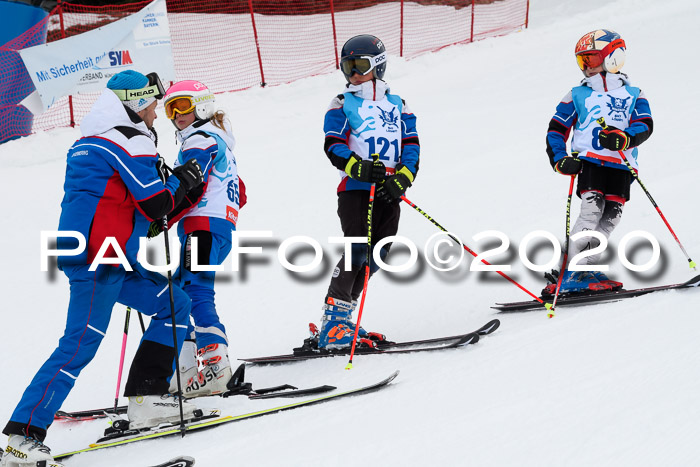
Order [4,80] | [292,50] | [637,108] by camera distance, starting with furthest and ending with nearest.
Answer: [292,50], [4,80], [637,108]

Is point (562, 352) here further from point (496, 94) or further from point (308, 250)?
point (496, 94)

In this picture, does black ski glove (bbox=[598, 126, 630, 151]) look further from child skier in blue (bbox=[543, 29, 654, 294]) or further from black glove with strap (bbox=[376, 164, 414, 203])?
black glove with strap (bbox=[376, 164, 414, 203])

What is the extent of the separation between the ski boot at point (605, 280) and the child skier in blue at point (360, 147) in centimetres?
163

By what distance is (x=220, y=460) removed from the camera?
3350mm

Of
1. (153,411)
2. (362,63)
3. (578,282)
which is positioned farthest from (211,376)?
(578,282)

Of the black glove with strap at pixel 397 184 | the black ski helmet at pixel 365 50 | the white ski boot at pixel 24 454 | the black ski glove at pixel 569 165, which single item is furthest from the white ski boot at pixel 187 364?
the black ski glove at pixel 569 165

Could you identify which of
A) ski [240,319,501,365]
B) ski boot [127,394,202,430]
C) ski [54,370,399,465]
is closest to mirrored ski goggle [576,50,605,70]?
ski [240,319,501,365]

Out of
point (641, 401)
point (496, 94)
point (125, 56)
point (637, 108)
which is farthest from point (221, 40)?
point (641, 401)

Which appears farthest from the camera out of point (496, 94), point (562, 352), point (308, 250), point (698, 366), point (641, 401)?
point (496, 94)

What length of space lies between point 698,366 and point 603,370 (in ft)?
1.36

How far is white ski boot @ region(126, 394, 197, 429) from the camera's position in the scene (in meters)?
3.88

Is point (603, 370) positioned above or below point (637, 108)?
below

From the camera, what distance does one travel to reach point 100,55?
11.1m

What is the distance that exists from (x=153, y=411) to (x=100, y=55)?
8504mm
